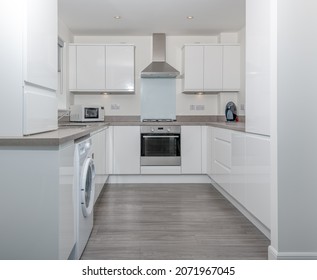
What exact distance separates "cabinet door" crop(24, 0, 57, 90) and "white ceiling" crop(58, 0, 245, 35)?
187cm

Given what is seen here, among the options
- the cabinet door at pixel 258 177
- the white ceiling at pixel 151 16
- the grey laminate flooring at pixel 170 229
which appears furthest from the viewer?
the white ceiling at pixel 151 16

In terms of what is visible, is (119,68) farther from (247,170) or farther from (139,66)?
(247,170)

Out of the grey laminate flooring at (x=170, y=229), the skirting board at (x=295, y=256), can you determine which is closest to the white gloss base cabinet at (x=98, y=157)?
the grey laminate flooring at (x=170, y=229)

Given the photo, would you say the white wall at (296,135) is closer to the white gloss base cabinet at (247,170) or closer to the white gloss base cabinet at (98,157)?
the white gloss base cabinet at (247,170)

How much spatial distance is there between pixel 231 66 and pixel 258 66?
281 cm

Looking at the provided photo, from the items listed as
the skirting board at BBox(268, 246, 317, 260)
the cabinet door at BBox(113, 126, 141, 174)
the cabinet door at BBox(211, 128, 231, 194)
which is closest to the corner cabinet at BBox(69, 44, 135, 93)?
the cabinet door at BBox(113, 126, 141, 174)

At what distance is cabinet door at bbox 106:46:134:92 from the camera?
5.52 meters

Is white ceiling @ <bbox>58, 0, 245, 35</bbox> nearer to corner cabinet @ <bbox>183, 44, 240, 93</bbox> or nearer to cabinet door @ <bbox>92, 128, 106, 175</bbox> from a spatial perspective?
corner cabinet @ <bbox>183, 44, 240, 93</bbox>

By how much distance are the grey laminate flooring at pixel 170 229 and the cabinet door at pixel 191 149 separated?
0.72 m

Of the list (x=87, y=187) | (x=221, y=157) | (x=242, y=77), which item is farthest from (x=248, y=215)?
(x=242, y=77)

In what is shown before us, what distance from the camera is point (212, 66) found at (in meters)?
5.53

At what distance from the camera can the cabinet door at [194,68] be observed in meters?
5.50

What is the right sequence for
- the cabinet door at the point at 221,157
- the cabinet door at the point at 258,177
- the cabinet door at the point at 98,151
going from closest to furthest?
the cabinet door at the point at 258,177
the cabinet door at the point at 98,151
the cabinet door at the point at 221,157

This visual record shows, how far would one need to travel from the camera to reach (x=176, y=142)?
5.34 meters
